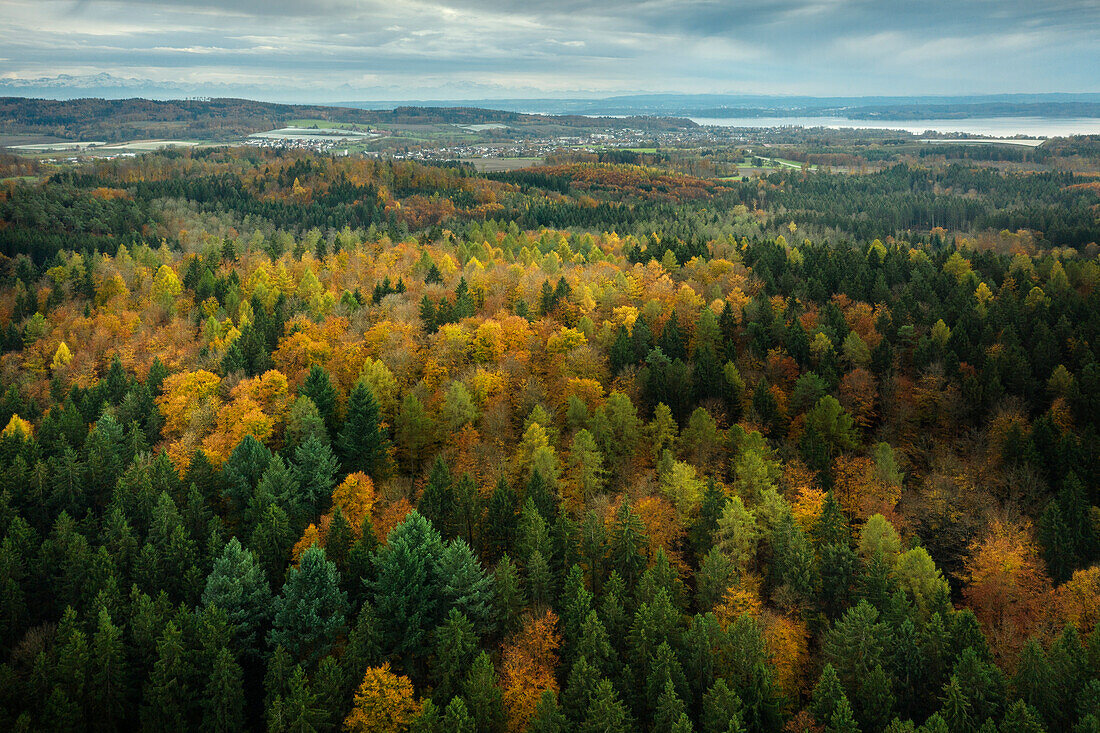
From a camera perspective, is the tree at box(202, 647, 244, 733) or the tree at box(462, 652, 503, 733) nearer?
the tree at box(462, 652, 503, 733)

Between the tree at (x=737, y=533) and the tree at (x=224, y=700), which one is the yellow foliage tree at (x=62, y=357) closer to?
the tree at (x=224, y=700)

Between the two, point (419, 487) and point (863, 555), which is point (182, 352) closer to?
point (419, 487)

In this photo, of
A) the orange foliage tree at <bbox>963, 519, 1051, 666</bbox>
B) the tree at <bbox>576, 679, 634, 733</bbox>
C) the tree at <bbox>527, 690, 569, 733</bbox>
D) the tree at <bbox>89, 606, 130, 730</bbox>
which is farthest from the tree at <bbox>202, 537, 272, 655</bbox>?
the orange foliage tree at <bbox>963, 519, 1051, 666</bbox>

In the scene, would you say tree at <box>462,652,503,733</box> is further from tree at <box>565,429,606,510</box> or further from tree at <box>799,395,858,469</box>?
tree at <box>799,395,858,469</box>

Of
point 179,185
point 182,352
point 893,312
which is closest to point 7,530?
point 182,352

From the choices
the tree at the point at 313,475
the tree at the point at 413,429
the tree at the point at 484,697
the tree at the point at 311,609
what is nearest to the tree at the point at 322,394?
the tree at the point at 413,429

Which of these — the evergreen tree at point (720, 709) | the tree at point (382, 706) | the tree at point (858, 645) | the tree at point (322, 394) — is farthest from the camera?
the tree at point (322, 394)

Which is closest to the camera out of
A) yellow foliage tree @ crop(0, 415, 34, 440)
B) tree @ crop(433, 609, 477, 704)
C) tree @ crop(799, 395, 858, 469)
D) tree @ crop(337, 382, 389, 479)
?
tree @ crop(433, 609, 477, 704)

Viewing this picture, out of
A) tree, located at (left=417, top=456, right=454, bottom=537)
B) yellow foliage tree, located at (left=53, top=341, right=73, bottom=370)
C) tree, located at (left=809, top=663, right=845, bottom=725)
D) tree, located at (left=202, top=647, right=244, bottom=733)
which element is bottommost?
tree, located at (left=202, top=647, right=244, bottom=733)
